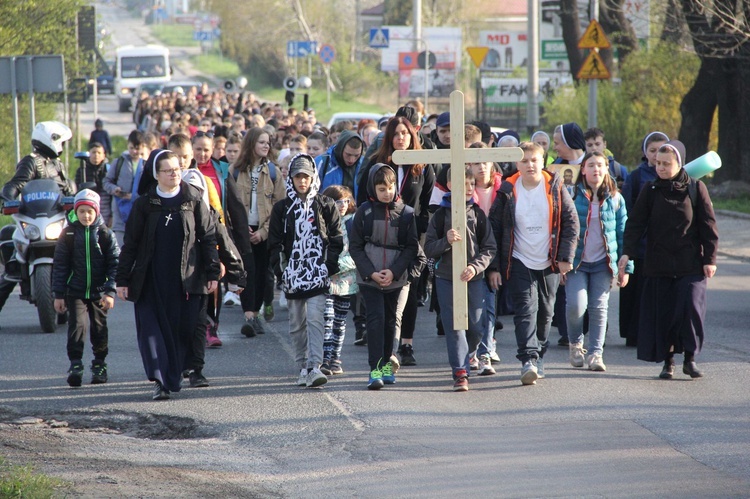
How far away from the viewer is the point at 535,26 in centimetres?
3041

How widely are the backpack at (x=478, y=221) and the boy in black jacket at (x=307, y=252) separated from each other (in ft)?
2.52

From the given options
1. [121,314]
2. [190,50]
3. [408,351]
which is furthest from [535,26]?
[190,50]

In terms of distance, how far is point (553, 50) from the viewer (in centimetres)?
3694

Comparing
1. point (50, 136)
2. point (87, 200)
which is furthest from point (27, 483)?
point (50, 136)

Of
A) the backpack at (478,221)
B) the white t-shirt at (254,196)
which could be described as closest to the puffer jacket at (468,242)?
the backpack at (478,221)

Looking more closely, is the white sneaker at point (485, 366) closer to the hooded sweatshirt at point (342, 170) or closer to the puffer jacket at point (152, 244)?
the puffer jacket at point (152, 244)

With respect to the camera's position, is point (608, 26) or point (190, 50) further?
point (190, 50)

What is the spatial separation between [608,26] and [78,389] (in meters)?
25.1

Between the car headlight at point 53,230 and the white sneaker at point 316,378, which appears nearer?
the white sneaker at point 316,378

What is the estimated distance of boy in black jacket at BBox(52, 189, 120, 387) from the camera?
9055 mm

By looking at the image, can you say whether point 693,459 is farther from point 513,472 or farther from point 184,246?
point 184,246

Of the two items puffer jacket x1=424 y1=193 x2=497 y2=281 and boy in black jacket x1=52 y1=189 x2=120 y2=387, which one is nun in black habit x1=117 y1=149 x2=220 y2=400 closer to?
boy in black jacket x1=52 y1=189 x2=120 y2=387

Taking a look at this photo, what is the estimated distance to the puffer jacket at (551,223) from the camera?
8.82 metres

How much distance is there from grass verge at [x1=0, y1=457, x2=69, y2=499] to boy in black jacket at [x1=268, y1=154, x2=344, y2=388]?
3.00 metres
